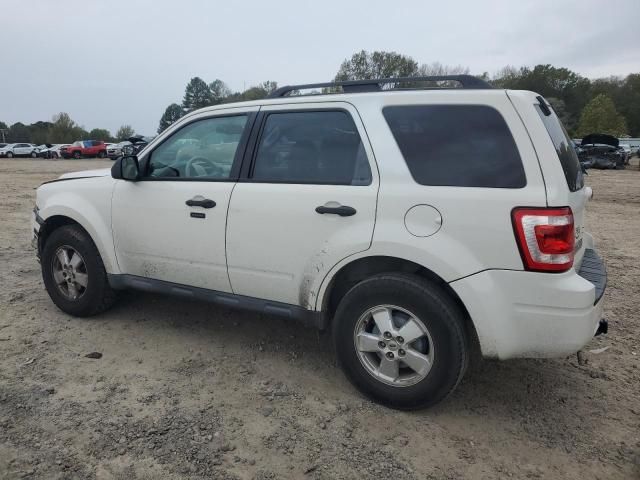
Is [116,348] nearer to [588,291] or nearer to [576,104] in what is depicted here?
[588,291]

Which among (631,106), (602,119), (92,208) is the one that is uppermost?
(631,106)

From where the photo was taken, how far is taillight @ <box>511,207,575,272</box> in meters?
2.49

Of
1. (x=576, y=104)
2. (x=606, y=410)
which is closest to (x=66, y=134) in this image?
(x=576, y=104)

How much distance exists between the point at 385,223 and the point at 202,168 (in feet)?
5.21

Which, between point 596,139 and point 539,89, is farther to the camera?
point 539,89

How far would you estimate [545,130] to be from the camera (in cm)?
260

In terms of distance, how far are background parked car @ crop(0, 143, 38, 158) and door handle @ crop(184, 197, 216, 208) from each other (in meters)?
48.5

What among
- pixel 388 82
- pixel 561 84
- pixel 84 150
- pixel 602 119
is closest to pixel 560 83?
pixel 561 84

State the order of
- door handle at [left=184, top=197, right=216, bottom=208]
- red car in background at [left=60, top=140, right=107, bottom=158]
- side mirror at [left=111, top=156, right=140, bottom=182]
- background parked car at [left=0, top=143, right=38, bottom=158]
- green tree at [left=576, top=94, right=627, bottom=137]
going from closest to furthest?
door handle at [left=184, top=197, right=216, bottom=208], side mirror at [left=111, top=156, right=140, bottom=182], red car in background at [left=60, top=140, right=107, bottom=158], background parked car at [left=0, top=143, right=38, bottom=158], green tree at [left=576, top=94, right=627, bottom=137]

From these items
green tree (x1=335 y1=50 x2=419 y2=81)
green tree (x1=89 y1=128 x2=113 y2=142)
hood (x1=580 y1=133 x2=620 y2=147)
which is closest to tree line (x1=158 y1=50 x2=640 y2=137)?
green tree (x1=335 y1=50 x2=419 y2=81)

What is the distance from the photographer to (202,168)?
369 cm

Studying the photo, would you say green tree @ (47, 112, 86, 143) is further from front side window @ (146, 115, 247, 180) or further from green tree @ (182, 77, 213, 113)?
front side window @ (146, 115, 247, 180)

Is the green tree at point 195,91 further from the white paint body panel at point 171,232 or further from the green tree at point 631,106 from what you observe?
the white paint body panel at point 171,232

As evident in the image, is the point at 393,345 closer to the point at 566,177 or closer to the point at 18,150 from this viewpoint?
the point at 566,177
